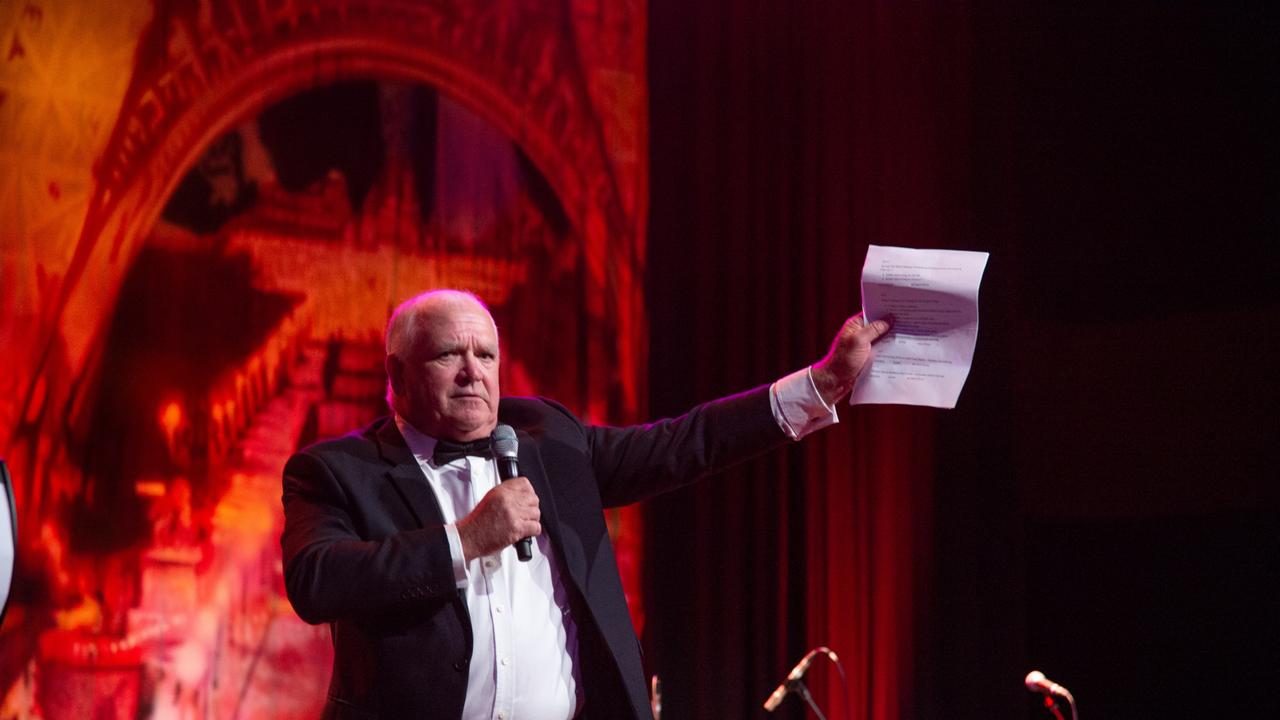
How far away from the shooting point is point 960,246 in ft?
14.2

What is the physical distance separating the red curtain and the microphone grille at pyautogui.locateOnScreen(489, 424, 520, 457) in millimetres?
2549

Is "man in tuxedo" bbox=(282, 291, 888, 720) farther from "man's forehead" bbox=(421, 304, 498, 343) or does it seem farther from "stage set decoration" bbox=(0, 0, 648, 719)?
"stage set decoration" bbox=(0, 0, 648, 719)

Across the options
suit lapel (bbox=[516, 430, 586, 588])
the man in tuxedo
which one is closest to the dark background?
the man in tuxedo

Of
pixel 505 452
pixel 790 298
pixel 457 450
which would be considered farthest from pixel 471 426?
pixel 790 298

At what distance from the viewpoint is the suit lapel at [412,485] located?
2.14 metres

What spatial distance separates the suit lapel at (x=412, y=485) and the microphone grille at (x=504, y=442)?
0.48ft

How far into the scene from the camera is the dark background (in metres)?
3.91

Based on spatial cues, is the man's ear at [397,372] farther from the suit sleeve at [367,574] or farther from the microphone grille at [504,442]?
the suit sleeve at [367,574]

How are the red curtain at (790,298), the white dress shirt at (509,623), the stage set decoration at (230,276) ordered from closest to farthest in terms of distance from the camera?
the white dress shirt at (509,623) → the stage set decoration at (230,276) → the red curtain at (790,298)

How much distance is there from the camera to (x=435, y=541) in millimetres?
1934

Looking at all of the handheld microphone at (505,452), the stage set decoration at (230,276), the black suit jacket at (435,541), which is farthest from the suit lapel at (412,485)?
the stage set decoration at (230,276)

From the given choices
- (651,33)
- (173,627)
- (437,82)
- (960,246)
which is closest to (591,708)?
(173,627)

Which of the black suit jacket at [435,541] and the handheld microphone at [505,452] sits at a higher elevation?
the handheld microphone at [505,452]

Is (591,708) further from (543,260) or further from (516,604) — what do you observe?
(543,260)
